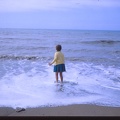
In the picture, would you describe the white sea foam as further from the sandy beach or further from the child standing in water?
the sandy beach

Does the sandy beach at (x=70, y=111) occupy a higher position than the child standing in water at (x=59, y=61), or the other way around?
the child standing in water at (x=59, y=61)

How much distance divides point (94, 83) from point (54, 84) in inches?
45.1

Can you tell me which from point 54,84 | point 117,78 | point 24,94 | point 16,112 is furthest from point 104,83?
point 16,112

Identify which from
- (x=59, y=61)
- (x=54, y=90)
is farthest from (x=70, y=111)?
(x=59, y=61)

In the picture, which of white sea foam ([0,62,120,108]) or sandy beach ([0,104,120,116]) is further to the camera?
white sea foam ([0,62,120,108])

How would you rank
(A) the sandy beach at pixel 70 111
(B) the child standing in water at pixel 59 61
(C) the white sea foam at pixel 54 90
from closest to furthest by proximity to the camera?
1. (A) the sandy beach at pixel 70 111
2. (C) the white sea foam at pixel 54 90
3. (B) the child standing in water at pixel 59 61

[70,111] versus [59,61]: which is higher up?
[59,61]

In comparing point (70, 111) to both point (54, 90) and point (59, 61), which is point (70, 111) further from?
point (59, 61)

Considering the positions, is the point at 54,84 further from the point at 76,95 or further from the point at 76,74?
the point at 76,74

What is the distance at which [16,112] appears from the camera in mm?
3623

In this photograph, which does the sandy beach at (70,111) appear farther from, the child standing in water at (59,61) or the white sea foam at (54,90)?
the child standing in water at (59,61)

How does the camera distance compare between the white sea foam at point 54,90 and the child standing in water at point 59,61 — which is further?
the child standing in water at point 59,61

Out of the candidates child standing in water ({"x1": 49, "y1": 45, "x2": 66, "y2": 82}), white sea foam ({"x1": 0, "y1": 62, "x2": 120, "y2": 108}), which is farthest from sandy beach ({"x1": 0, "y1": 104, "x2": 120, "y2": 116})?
child standing in water ({"x1": 49, "y1": 45, "x2": 66, "y2": 82})

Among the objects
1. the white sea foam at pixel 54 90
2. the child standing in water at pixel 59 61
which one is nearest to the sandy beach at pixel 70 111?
the white sea foam at pixel 54 90
